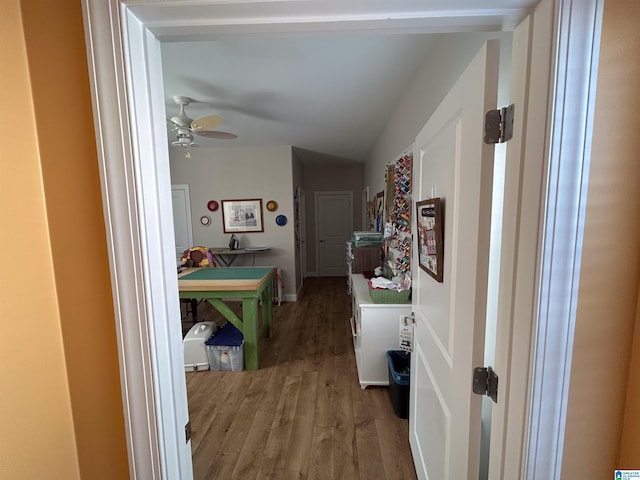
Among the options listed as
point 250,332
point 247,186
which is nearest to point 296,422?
point 250,332

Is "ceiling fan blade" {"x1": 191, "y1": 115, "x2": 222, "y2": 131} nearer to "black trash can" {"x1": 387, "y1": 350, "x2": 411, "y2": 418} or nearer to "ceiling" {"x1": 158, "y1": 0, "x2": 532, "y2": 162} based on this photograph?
"ceiling" {"x1": 158, "y1": 0, "x2": 532, "y2": 162}

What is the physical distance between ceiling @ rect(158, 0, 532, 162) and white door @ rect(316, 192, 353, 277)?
2.50 meters

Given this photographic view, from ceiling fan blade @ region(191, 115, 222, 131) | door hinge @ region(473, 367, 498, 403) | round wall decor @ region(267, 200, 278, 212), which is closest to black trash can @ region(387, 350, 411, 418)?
door hinge @ region(473, 367, 498, 403)

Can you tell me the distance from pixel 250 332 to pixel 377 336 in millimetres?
1170

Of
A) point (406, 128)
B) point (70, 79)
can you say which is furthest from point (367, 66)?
point (70, 79)

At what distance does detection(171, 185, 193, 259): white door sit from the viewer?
14.4ft

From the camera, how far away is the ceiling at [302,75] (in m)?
1.56

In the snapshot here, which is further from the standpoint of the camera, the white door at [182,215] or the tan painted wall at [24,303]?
the white door at [182,215]

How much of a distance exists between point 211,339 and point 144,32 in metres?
2.44

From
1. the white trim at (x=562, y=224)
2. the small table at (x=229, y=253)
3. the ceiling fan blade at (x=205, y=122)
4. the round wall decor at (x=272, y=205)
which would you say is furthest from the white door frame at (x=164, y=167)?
the round wall decor at (x=272, y=205)

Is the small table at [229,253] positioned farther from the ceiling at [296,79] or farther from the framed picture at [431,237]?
the framed picture at [431,237]

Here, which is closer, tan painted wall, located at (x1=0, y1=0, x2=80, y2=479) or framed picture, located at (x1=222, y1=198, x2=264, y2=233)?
tan painted wall, located at (x1=0, y1=0, x2=80, y2=479)

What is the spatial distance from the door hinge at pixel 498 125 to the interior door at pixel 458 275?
0.06 feet

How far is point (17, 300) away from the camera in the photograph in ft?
1.80
